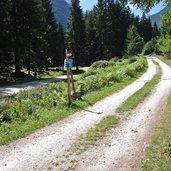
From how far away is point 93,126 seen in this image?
40.1 ft

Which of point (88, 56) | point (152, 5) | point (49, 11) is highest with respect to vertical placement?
point (49, 11)

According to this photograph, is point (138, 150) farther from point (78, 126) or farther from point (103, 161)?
point (78, 126)

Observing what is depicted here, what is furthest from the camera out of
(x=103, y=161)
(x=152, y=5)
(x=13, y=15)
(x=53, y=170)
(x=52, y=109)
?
(x=13, y=15)

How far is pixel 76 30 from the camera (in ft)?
222

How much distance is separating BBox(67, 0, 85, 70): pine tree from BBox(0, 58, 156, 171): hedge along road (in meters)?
53.7

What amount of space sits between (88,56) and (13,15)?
53741 mm

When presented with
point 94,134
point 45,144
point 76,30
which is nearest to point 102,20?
point 76,30

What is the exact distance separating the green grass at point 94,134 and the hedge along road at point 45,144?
0.73 ft

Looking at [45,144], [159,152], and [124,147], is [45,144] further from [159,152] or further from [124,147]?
[159,152]

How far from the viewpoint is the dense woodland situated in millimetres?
38075

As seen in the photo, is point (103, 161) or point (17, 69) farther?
point (17, 69)

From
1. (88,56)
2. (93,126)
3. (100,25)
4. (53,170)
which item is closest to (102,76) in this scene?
(93,126)

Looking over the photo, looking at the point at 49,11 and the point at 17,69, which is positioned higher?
the point at 49,11

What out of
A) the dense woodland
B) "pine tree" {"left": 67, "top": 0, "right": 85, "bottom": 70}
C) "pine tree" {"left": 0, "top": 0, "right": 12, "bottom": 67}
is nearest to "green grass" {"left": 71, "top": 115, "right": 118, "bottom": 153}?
the dense woodland
